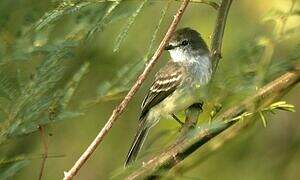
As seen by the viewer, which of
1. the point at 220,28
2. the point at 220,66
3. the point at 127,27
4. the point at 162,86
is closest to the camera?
the point at 220,66

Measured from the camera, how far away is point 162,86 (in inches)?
229

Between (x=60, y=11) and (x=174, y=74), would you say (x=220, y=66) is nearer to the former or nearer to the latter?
(x=60, y=11)

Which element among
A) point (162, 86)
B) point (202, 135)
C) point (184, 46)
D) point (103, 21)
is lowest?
point (162, 86)

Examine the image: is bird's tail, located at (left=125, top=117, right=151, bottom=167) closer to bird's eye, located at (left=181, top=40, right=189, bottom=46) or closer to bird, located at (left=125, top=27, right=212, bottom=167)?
bird, located at (left=125, top=27, right=212, bottom=167)

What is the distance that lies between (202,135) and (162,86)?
11.5ft

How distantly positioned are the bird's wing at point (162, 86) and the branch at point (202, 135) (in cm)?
317

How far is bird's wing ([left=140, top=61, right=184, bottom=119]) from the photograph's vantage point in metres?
5.72

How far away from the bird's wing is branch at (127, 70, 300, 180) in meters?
3.17

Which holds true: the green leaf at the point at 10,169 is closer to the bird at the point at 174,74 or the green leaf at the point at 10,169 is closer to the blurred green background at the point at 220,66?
the blurred green background at the point at 220,66

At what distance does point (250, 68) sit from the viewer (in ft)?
7.17

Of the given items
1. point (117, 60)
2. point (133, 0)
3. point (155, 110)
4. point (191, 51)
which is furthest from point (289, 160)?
point (191, 51)

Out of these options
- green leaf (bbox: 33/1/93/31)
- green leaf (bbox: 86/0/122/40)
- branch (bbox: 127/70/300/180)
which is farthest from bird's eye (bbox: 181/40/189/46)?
branch (bbox: 127/70/300/180)

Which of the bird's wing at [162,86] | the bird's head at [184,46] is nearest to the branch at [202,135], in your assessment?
the bird's wing at [162,86]

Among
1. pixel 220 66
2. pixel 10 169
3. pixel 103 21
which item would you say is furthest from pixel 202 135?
pixel 10 169
